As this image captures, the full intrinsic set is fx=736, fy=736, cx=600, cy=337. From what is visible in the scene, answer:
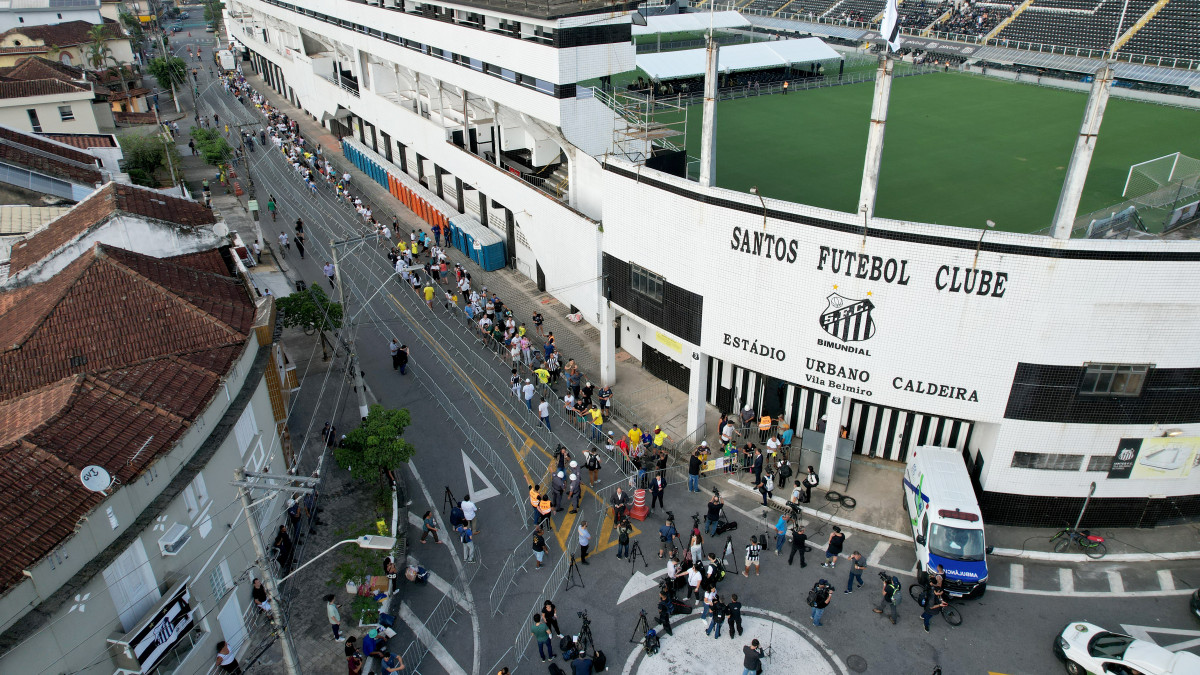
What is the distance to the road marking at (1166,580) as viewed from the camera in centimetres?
1812

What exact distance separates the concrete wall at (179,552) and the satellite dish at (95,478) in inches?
19.0

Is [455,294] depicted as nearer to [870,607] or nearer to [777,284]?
[777,284]

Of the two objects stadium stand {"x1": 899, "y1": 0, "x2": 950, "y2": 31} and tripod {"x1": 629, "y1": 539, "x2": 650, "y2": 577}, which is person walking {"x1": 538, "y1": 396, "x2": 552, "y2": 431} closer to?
tripod {"x1": 629, "y1": 539, "x2": 650, "y2": 577}

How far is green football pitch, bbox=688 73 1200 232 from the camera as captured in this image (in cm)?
3017

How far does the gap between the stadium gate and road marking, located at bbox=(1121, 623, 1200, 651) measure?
5915 mm

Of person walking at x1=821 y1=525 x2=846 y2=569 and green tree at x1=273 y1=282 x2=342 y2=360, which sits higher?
green tree at x1=273 y1=282 x2=342 y2=360

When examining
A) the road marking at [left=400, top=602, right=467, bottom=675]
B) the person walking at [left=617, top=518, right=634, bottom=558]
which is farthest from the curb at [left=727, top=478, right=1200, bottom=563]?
the road marking at [left=400, top=602, right=467, bottom=675]

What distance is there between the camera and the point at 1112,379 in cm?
1812

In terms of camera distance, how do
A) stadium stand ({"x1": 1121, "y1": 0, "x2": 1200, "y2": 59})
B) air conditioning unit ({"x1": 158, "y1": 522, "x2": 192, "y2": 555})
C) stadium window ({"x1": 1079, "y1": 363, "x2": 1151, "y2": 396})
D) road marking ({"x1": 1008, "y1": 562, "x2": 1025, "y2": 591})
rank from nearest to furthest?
air conditioning unit ({"x1": 158, "y1": 522, "x2": 192, "y2": 555}) → stadium window ({"x1": 1079, "y1": 363, "x2": 1151, "y2": 396}) → road marking ({"x1": 1008, "y1": 562, "x2": 1025, "y2": 591}) → stadium stand ({"x1": 1121, "y1": 0, "x2": 1200, "y2": 59})

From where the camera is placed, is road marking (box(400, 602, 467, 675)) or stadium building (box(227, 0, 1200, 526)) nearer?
road marking (box(400, 602, 467, 675))

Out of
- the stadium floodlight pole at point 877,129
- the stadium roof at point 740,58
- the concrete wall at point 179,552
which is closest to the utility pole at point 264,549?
the concrete wall at point 179,552

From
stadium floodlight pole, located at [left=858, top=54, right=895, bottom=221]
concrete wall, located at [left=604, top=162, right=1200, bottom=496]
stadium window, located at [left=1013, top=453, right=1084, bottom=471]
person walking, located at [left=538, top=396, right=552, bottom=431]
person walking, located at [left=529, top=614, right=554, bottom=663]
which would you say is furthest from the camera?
person walking, located at [left=538, top=396, right=552, bottom=431]

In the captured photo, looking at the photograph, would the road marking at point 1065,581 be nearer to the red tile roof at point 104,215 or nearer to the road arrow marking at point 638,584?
the road arrow marking at point 638,584

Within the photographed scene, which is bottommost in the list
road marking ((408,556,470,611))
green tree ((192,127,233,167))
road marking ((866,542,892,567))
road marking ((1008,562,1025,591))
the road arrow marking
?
road marking ((408,556,470,611))
